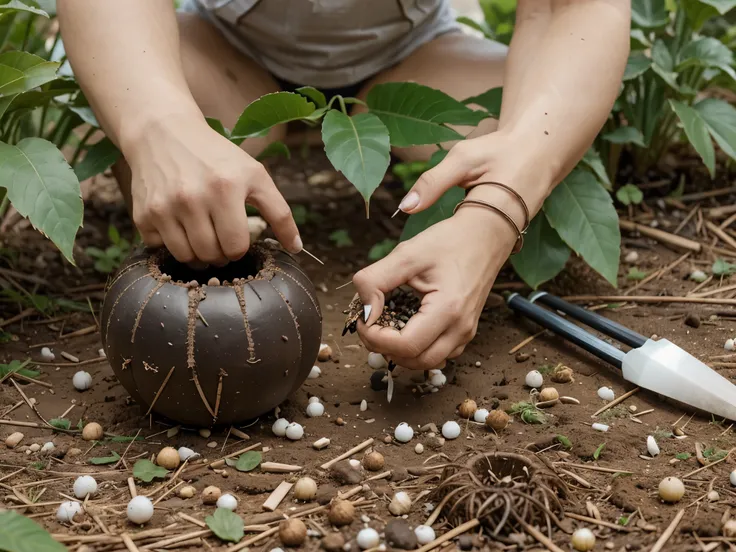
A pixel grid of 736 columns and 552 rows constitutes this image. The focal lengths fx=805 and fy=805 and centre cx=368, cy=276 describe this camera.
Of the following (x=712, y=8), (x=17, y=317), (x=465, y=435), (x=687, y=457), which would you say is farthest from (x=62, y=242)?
(x=712, y=8)

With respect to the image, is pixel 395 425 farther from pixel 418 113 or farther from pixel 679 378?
pixel 418 113

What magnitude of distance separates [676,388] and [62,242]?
130 centimetres

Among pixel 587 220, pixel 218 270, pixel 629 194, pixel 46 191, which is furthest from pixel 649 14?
pixel 46 191

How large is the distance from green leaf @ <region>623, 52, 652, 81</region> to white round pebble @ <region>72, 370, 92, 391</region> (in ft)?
5.39

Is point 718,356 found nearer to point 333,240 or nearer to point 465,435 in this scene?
point 465,435

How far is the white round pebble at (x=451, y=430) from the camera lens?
1617 mm

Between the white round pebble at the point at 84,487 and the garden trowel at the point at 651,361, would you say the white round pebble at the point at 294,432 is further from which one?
the garden trowel at the point at 651,361

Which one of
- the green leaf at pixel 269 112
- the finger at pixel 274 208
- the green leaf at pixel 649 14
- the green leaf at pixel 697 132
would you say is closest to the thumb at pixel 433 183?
the finger at pixel 274 208

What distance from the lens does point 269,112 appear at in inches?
73.0

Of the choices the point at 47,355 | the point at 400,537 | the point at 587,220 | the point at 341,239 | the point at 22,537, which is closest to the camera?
the point at 22,537

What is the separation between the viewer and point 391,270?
1557 mm

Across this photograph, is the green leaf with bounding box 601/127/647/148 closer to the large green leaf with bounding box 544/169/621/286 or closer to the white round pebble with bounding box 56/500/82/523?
the large green leaf with bounding box 544/169/621/286

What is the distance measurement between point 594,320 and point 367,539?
896mm

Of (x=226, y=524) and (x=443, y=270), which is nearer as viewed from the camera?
(x=226, y=524)
